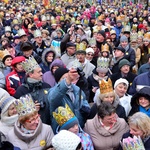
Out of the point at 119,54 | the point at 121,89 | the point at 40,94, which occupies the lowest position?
the point at 119,54

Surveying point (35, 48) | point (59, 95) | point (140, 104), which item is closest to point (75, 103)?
point (59, 95)

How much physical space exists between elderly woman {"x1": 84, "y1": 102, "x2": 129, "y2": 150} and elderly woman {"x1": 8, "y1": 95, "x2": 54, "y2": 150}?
1.87ft

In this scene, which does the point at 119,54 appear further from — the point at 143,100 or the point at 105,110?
the point at 105,110

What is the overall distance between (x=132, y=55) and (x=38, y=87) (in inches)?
146

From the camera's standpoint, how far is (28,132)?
3436 mm

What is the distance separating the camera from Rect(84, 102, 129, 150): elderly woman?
3.65 meters

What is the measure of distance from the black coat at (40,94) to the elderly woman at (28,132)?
0.64m

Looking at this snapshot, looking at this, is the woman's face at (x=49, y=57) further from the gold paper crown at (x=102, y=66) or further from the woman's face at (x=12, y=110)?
the woman's face at (x=12, y=110)

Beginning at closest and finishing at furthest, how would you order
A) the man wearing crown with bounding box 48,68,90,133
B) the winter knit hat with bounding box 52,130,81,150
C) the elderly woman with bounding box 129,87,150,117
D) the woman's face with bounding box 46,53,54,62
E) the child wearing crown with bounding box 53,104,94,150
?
the winter knit hat with bounding box 52,130,81,150 → the child wearing crown with bounding box 53,104,94,150 → the man wearing crown with bounding box 48,68,90,133 → the elderly woman with bounding box 129,87,150,117 → the woman's face with bounding box 46,53,54,62

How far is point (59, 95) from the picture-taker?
12.0 ft

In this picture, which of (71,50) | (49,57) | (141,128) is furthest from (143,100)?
(71,50)

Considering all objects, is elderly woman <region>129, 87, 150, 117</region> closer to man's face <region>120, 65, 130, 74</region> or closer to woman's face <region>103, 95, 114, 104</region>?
woman's face <region>103, 95, 114, 104</region>

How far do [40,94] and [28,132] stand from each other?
3.03 feet

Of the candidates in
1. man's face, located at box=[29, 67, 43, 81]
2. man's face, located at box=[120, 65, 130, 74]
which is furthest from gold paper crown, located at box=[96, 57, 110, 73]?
man's face, located at box=[29, 67, 43, 81]
